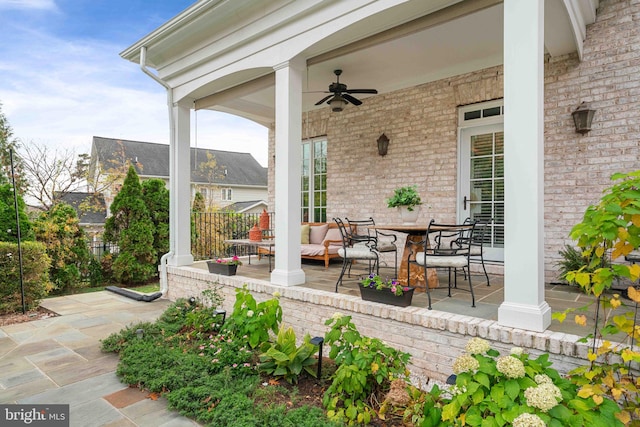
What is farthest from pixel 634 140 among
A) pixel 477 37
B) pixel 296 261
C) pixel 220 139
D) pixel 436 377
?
pixel 220 139

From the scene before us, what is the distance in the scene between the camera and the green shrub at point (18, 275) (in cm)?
488

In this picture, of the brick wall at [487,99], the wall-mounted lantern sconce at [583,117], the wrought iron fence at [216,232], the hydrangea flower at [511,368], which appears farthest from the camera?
the wrought iron fence at [216,232]

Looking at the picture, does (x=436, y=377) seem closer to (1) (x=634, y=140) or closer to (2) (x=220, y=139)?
(1) (x=634, y=140)

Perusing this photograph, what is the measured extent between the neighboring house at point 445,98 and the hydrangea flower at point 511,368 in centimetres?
85

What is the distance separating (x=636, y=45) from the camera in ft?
12.1

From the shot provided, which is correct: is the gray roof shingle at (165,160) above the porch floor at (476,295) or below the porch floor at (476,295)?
above

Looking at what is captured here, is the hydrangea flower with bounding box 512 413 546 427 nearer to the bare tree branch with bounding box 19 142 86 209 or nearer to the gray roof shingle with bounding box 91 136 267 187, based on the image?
the bare tree branch with bounding box 19 142 86 209

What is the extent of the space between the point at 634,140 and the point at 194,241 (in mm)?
7582

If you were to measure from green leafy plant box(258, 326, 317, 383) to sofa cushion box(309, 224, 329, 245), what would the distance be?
3.24m

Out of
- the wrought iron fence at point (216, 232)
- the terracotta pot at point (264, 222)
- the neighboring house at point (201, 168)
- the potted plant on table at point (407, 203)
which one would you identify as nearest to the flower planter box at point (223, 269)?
the terracotta pot at point (264, 222)

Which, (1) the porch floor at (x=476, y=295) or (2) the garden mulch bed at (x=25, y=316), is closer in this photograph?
(1) the porch floor at (x=476, y=295)

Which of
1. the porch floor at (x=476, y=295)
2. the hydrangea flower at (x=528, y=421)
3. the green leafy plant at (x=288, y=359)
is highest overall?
the porch floor at (x=476, y=295)

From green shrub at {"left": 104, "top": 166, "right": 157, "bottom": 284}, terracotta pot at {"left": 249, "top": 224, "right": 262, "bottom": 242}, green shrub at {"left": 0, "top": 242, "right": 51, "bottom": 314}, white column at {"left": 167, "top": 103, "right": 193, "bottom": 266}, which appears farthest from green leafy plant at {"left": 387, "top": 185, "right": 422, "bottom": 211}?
green shrub at {"left": 104, "top": 166, "right": 157, "bottom": 284}

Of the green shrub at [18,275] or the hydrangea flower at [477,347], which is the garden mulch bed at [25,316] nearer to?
the green shrub at [18,275]
